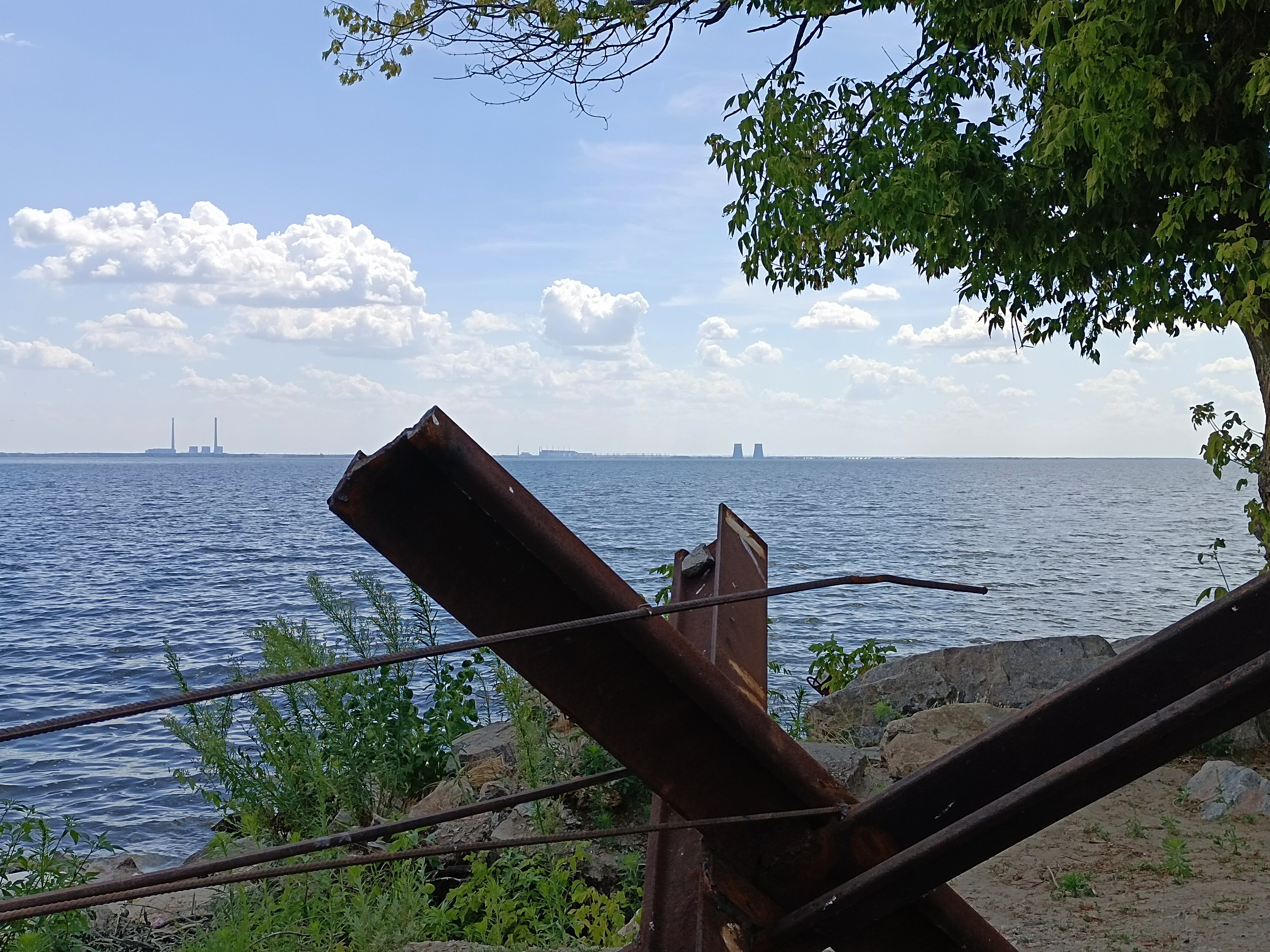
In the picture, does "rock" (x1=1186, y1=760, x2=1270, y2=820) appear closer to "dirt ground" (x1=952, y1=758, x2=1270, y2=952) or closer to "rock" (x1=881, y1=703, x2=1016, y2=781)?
"dirt ground" (x1=952, y1=758, x2=1270, y2=952)

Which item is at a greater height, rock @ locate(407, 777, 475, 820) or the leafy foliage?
rock @ locate(407, 777, 475, 820)

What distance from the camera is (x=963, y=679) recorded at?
380 inches

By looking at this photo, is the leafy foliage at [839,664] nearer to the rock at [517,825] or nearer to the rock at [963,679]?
the rock at [963,679]

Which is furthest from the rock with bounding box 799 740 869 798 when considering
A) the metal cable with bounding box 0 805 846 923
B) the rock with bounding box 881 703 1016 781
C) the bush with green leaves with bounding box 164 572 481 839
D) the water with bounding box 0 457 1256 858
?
the water with bounding box 0 457 1256 858

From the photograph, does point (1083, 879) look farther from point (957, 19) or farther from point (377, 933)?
point (957, 19)

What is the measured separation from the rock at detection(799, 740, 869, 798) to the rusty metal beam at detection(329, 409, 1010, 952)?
4372 millimetres

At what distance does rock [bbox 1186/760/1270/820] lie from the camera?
6074mm

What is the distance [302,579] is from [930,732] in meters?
23.5

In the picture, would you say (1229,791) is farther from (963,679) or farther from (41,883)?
(41,883)

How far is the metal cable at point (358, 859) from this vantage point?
1.50m

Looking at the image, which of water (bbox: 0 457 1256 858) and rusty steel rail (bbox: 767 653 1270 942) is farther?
water (bbox: 0 457 1256 858)

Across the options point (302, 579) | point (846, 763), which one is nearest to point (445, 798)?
point (846, 763)

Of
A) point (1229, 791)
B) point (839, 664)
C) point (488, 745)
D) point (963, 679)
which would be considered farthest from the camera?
point (839, 664)

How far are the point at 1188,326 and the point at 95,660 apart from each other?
681 inches
